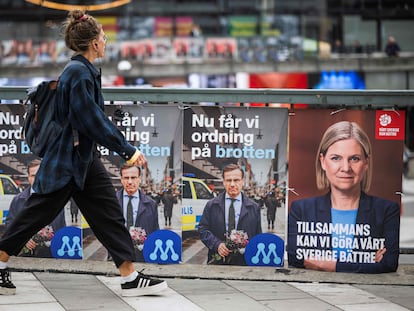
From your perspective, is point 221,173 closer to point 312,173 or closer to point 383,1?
point 312,173

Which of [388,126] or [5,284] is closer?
[5,284]

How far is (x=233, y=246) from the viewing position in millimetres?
6211

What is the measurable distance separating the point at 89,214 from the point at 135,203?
871mm

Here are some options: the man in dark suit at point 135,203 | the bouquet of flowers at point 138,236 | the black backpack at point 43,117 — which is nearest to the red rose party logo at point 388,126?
the man in dark suit at point 135,203

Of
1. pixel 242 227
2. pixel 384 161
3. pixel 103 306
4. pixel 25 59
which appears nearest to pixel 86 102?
pixel 103 306

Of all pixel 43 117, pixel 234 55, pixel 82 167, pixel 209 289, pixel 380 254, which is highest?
pixel 234 55

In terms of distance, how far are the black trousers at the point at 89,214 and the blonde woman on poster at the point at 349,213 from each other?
58.4 inches

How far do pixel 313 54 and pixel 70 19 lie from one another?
29563mm

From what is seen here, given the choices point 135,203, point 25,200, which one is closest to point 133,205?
point 135,203

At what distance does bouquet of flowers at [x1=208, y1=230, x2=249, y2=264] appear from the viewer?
6184 mm

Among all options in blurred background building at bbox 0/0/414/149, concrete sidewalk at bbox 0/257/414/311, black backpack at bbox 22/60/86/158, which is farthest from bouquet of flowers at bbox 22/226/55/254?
blurred background building at bbox 0/0/414/149

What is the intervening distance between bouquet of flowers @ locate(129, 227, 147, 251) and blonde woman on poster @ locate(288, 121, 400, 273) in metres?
1.17

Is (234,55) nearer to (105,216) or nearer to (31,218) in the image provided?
(105,216)

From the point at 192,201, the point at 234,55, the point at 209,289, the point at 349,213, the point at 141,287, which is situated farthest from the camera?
the point at 234,55
